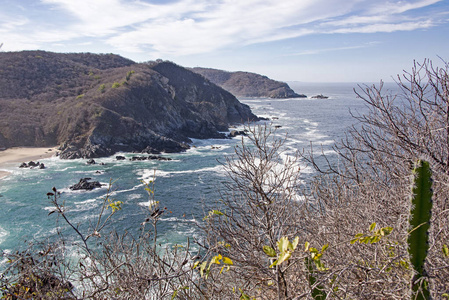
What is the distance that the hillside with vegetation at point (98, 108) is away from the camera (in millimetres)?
46312

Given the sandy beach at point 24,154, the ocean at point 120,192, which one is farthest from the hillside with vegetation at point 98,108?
the ocean at point 120,192

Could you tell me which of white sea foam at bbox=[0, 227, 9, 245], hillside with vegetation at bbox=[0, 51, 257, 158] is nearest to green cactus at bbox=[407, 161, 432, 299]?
white sea foam at bbox=[0, 227, 9, 245]

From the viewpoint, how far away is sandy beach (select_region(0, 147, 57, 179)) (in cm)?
3941

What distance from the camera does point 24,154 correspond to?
42062 mm

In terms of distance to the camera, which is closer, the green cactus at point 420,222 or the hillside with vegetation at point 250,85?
the green cactus at point 420,222

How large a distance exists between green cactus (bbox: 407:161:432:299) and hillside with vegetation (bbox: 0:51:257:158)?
2730cm

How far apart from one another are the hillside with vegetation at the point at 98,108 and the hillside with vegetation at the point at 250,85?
75374 mm

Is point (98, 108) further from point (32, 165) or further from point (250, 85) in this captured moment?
point (250, 85)

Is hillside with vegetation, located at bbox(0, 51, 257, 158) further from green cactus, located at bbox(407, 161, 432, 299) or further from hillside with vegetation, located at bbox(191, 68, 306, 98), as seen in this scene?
hillside with vegetation, located at bbox(191, 68, 306, 98)

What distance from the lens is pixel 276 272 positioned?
4.18m

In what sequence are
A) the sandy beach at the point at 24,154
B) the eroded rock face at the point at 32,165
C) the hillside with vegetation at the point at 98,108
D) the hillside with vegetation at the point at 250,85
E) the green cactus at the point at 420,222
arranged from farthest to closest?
the hillside with vegetation at the point at 250,85, the hillside with vegetation at the point at 98,108, the sandy beach at the point at 24,154, the eroded rock face at the point at 32,165, the green cactus at the point at 420,222

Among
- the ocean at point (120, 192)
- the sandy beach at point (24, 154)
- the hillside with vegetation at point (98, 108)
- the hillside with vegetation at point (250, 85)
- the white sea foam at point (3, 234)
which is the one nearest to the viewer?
the white sea foam at point (3, 234)

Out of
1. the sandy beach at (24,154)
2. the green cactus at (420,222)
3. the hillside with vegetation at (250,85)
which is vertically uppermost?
the hillside with vegetation at (250,85)

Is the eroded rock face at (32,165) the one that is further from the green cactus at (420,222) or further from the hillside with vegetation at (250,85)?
the hillside with vegetation at (250,85)
